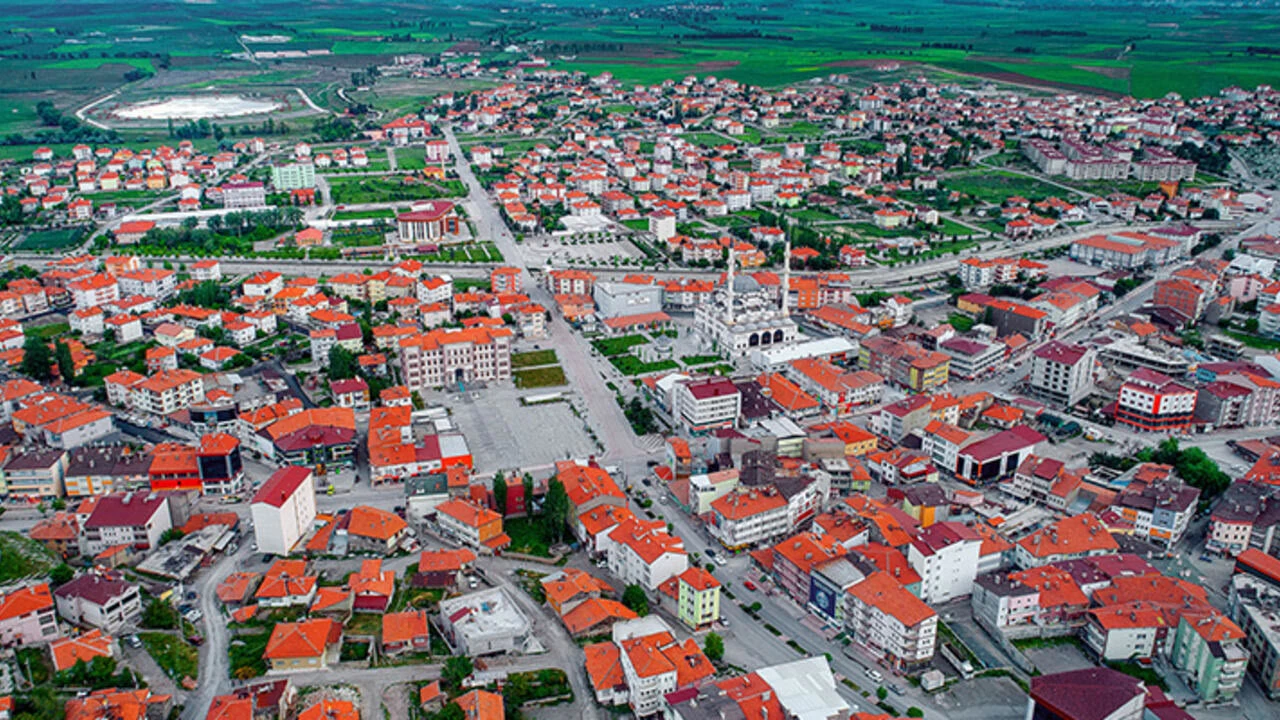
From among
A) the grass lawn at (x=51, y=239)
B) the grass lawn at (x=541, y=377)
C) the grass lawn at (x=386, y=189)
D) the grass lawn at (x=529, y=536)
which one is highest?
the grass lawn at (x=386, y=189)

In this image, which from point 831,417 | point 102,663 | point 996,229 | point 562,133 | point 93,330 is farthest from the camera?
point 562,133

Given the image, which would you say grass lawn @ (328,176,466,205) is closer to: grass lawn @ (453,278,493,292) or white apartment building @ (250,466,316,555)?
grass lawn @ (453,278,493,292)

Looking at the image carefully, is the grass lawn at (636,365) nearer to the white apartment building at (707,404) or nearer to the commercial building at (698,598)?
the white apartment building at (707,404)

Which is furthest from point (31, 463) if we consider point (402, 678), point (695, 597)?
point (695, 597)

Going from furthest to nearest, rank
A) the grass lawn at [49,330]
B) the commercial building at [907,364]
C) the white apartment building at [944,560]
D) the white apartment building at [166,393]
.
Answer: the grass lawn at [49,330] → the commercial building at [907,364] → the white apartment building at [166,393] → the white apartment building at [944,560]

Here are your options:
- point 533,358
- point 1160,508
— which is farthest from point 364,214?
point 1160,508

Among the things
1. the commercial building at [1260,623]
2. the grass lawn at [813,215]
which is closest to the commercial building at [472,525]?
the commercial building at [1260,623]

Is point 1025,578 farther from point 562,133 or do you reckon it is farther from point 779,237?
point 562,133

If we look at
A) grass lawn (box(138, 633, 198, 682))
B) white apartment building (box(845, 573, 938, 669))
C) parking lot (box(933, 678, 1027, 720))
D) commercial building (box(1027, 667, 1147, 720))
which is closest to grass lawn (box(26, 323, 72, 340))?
grass lawn (box(138, 633, 198, 682))
